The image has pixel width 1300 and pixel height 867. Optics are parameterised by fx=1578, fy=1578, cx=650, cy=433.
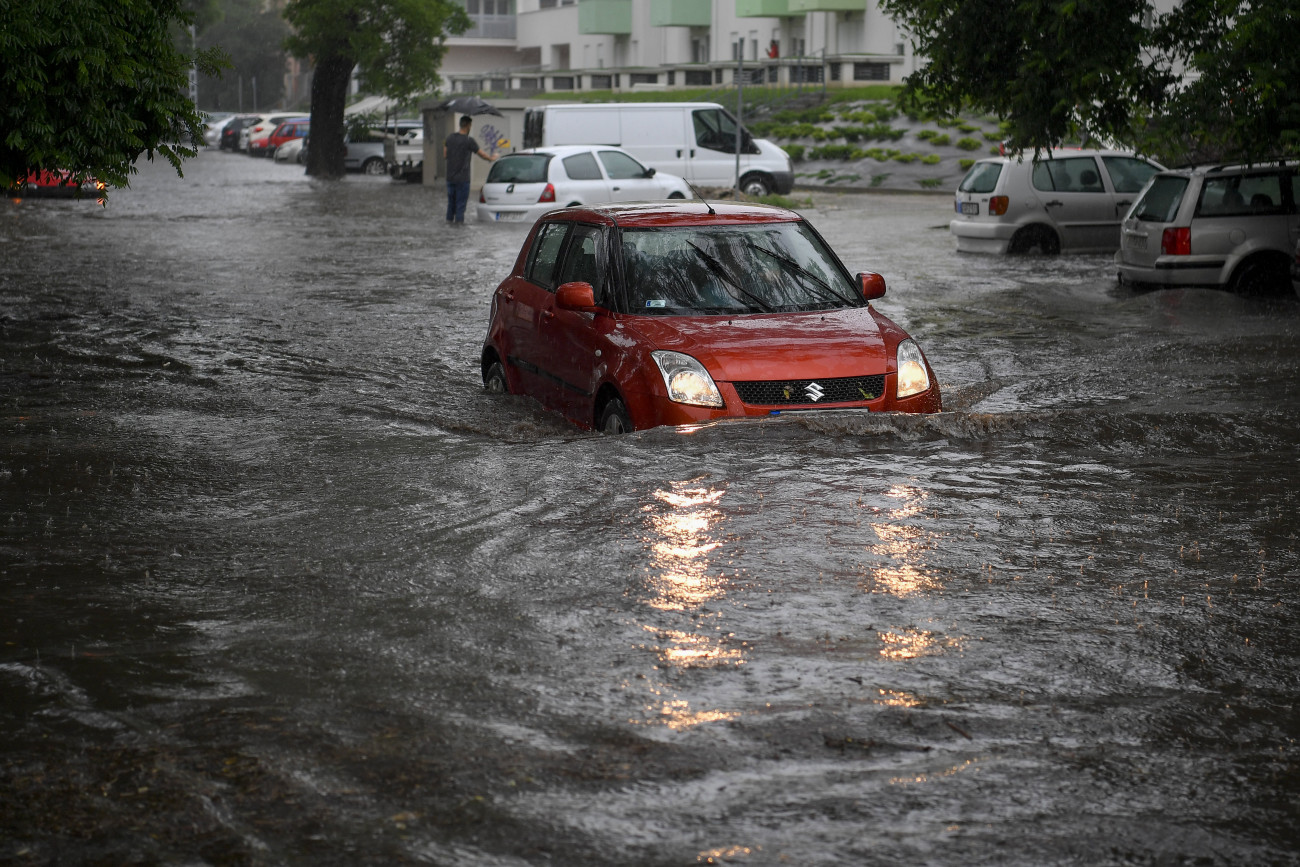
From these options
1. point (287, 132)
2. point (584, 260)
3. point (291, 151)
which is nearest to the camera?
point (584, 260)

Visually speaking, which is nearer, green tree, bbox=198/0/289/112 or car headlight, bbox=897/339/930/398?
car headlight, bbox=897/339/930/398

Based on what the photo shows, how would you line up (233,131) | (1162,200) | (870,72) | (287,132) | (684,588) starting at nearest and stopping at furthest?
1. (684,588)
2. (1162,200)
3. (870,72)
4. (287,132)
5. (233,131)

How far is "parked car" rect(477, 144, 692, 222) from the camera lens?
2619 cm

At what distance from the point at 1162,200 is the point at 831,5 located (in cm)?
4479

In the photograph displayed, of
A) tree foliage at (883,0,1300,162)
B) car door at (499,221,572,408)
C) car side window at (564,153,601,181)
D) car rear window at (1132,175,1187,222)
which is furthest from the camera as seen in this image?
car side window at (564,153,601,181)

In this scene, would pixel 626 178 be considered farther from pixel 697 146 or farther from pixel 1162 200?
pixel 1162 200

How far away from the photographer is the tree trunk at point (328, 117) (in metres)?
43.7

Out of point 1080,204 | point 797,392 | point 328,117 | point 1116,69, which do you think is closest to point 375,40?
point 328,117

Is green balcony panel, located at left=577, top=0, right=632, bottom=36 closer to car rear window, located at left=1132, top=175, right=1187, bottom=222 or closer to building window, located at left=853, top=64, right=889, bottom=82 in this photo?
building window, located at left=853, top=64, right=889, bottom=82

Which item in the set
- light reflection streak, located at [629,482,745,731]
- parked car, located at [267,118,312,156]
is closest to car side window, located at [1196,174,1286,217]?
light reflection streak, located at [629,482,745,731]

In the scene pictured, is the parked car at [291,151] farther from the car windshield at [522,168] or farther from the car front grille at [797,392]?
the car front grille at [797,392]

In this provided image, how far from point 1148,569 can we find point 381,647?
3065 millimetres

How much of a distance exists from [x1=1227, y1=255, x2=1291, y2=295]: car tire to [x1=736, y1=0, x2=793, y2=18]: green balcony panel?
1913 inches

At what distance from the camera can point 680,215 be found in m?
9.45
